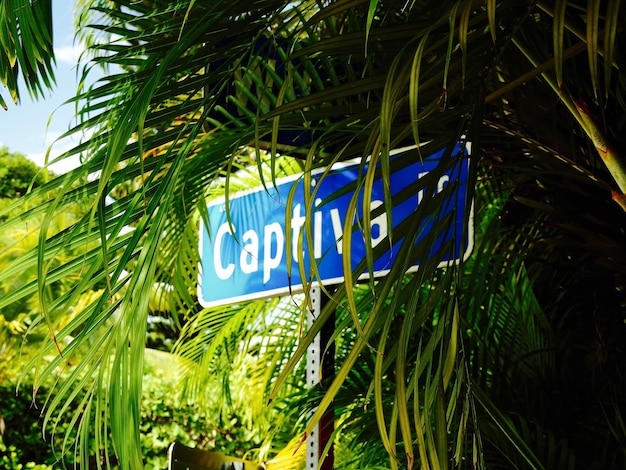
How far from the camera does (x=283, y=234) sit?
121 centimetres

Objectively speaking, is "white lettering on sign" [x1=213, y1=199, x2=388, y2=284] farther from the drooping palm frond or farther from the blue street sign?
the drooping palm frond

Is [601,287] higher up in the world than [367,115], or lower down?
lower down

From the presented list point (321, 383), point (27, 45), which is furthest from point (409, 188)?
point (27, 45)

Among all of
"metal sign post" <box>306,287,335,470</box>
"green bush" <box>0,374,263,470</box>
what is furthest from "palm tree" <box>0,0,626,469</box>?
"green bush" <box>0,374,263,470</box>

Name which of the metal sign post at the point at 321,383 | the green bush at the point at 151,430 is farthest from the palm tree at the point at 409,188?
the green bush at the point at 151,430

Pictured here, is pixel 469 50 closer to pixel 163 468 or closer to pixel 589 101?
pixel 589 101

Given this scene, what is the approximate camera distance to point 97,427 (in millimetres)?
840

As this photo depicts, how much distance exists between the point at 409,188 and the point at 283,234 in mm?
351

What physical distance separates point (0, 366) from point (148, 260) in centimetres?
534

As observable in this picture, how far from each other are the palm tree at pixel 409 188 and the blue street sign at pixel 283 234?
0.05 m

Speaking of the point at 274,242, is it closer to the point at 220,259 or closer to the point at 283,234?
the point at 283,234

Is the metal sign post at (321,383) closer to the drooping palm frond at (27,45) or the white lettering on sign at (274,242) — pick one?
the white lettering on sign at (274,242)

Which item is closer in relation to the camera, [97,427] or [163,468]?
[97,427]

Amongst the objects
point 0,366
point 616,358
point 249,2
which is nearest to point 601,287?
point 616,358
